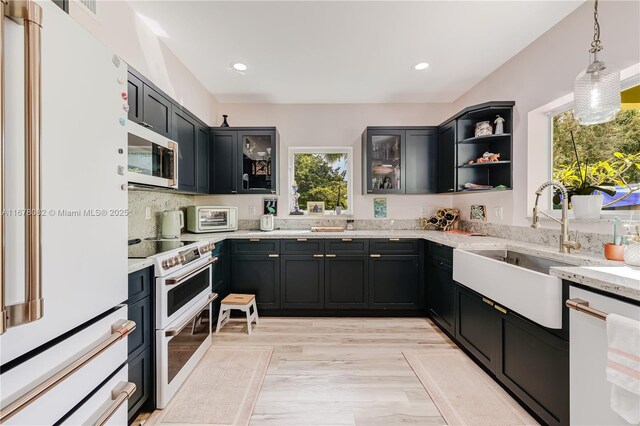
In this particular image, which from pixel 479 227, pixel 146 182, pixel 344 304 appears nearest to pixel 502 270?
pixel 479 227

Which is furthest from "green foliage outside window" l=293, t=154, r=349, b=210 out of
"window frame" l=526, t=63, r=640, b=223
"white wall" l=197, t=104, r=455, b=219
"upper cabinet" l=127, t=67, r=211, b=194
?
"window frame" l=526, t=63, r=640, b=223

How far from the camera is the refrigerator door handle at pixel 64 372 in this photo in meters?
0.70

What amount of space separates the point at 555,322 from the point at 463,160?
1.94 meters

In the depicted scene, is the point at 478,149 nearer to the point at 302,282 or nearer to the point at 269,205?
the point at 302,282

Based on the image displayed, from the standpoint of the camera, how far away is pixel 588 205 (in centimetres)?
178

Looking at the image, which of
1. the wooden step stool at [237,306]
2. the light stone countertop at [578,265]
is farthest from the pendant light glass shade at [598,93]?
the wooden step stool at [237,306]

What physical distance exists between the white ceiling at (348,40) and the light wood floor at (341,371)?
2688 millimetres

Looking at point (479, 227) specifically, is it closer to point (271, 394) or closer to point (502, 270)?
point (502, 270)

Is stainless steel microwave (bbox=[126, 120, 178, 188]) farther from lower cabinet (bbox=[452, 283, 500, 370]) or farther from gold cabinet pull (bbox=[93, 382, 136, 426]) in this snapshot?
lower cabinet (bbox=[452, 283, 500, 370])

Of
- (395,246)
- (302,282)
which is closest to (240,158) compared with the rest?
(302,282)

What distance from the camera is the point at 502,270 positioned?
67.4 inches

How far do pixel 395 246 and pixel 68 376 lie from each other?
2.66m

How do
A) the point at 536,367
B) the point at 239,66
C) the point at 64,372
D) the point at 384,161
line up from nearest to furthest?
the point at 64,372
the point at 536,367
the point at 239,66
the point at 384,161

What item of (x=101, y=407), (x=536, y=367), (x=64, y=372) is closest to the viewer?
(x=64, y=372)
